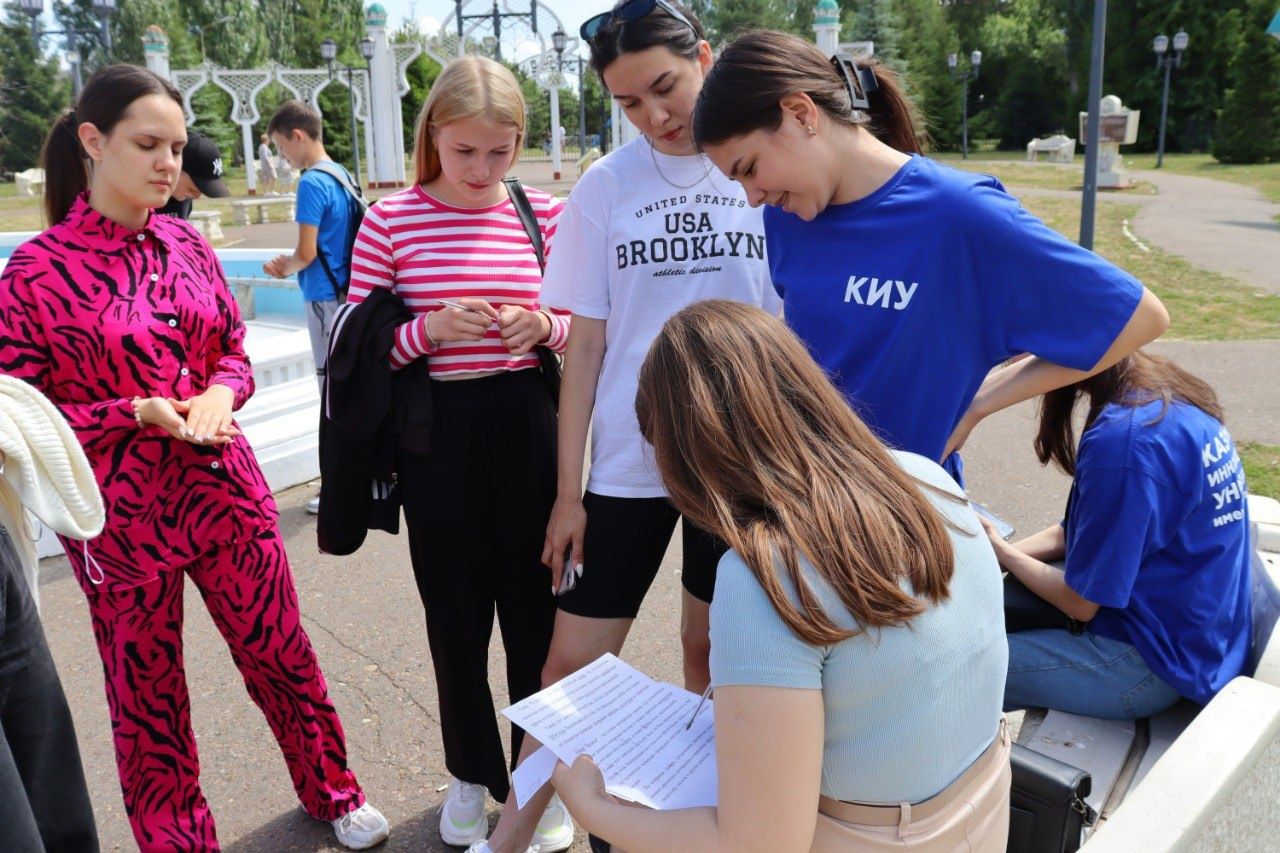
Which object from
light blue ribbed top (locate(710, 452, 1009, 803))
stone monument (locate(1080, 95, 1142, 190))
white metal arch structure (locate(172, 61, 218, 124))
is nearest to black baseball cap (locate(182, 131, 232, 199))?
light blue ribbed top (locate(710, 452, 1009, 803))

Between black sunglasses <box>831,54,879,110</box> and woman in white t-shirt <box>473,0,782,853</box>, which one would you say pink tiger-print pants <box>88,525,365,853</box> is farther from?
black sunglasses <box>831,54,879,110</box>

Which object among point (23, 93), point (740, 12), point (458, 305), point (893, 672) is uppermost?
point (740, 12)

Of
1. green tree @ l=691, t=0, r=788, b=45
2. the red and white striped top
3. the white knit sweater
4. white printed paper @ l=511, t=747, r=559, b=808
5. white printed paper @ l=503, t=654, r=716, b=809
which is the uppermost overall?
green tree @ l=691, t=0, r=788, b=45

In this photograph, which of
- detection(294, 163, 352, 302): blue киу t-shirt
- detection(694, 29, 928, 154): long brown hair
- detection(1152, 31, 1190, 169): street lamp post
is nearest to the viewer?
detection(694, 29, 928, 154): long brown hair

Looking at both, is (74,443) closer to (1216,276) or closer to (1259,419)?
(1259,419)

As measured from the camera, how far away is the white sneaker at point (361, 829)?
272 cm

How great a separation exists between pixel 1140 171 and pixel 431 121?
30.8m

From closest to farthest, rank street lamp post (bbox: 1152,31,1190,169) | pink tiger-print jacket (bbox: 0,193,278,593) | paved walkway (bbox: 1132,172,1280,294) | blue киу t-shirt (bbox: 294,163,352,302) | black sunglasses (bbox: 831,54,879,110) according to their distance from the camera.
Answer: black sunglasses (bbox: 831,54,879,110) → pink tiger-print jacket (bbox: 0,193,278,593) → blue киу t-shirt (bbox: 294,163,352,302) → paved walkway (bbox: 1132,172,1280,294) → street lamp post (bbox: 1152,31,1190,169)

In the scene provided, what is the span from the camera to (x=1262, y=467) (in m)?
5.31

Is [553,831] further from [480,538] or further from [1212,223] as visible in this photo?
[1212,223]

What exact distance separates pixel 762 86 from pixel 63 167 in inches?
64.0

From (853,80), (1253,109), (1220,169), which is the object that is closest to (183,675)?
(853,80)

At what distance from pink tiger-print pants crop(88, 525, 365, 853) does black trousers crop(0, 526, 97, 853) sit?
22.4 inches

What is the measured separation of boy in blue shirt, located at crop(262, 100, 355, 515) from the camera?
4988mm
